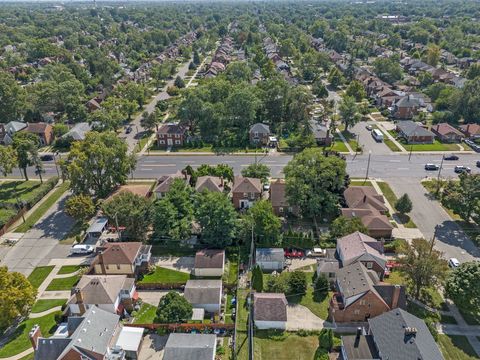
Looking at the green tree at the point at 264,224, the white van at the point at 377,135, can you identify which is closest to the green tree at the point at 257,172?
the green tree at the point at 264,224

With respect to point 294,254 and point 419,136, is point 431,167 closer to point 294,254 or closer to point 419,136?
point 419,136

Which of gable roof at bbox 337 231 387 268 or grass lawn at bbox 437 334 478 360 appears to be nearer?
grass lawn at bbox 437 334 478 360

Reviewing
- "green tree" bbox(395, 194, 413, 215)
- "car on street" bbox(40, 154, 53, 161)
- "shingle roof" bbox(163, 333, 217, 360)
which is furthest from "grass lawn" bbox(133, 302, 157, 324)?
"car on street" bbox(40, 154, 53, 161)

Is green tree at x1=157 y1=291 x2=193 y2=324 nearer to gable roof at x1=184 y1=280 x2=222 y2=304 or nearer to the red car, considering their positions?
gable roof at x1=184 y1=280 x2=222 y2=304

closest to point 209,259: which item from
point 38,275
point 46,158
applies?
point 38,275

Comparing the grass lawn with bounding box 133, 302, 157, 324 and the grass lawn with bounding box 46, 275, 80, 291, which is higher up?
the grass lawn with bounding box 133, 302, 157, 324

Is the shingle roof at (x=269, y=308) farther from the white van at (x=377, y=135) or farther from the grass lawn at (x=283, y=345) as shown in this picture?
the white van at (x=377, y=135)

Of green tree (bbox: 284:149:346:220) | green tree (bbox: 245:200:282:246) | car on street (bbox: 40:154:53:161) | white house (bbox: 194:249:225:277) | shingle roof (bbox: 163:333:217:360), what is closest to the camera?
shingle roof (bbox: 163:333:217:360)
